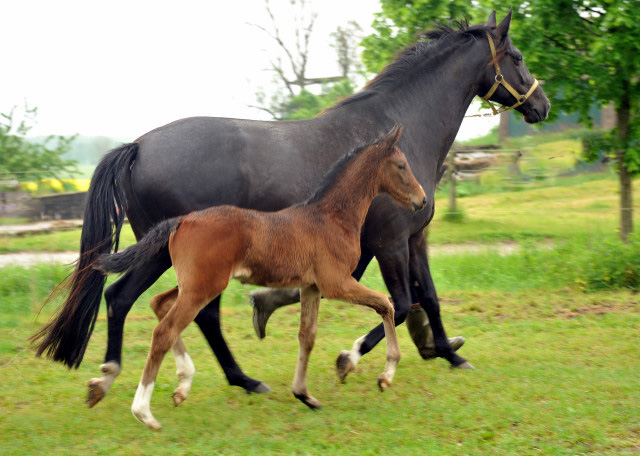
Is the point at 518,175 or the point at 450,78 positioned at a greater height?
the point at 450,78

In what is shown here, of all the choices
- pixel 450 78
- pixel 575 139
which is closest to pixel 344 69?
pixel 575 139

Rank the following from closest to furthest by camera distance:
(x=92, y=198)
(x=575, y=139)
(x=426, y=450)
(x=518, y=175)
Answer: (x=426, y=450) < (x=92, y=198) < (x=575, y=139) < (x=518, y=175)

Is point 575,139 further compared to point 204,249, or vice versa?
point 575,139

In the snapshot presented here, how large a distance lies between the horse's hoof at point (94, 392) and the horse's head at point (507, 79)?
3.85m

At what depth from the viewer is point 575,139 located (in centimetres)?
1016

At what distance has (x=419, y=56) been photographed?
18.7 ft

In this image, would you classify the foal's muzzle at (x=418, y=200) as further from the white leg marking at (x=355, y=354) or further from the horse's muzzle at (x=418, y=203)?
the white leg marking at (x=355, y=354)

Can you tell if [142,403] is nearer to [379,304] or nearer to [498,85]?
[379,304]

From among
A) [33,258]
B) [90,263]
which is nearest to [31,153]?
[33,258]

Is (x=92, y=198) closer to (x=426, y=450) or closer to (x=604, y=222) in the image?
(x=426, y=450)

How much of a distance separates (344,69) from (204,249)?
16424mm

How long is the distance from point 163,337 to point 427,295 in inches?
93.0

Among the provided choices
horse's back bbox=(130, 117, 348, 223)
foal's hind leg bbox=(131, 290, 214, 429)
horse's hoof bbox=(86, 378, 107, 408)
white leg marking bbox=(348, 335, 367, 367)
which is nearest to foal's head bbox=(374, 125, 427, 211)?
horse's back bbox=(130, 117, 348, 223)

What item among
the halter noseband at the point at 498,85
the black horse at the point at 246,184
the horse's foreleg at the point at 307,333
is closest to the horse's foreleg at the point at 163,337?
the black horse at the point at 246,184
